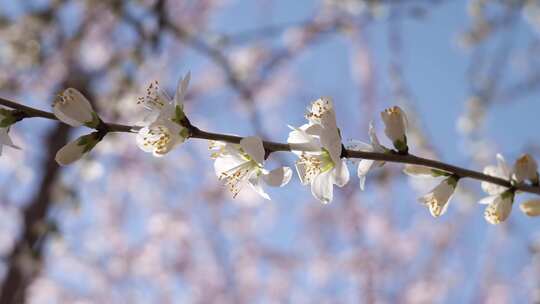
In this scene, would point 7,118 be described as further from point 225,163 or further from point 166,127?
point 225,163

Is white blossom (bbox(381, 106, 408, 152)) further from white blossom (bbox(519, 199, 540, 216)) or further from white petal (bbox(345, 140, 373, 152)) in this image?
white blossom (bbox(519, 199, 540, 216))

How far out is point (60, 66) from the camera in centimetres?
593

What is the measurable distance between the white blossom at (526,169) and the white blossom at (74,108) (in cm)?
83

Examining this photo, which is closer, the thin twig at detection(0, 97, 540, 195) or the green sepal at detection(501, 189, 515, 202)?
the thin twig at detection(0, 97, 540, 195)

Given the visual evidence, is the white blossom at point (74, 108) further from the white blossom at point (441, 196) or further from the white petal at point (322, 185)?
the white blossom at point (441, 196)

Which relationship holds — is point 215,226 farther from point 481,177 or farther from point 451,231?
point 481,177

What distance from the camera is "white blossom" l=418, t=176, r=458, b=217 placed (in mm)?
1090

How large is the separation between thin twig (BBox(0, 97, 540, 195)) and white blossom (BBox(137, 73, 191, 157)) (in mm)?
25

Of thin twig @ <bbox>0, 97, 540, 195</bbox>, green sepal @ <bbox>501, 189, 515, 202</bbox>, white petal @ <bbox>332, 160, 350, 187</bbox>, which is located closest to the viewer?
thin twig @ <bbox>0, 97, 540, 195</bbox>

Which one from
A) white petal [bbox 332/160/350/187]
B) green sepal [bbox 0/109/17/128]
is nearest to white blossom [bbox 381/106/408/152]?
white petal [bbox 332/160/350/187]

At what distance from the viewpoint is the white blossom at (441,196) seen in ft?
3.58

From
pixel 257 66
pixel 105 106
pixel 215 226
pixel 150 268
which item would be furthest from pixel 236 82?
pixel 150 268

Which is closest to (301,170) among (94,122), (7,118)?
(94,122)

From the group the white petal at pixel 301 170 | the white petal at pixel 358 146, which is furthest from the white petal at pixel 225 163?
the white petal at pixel 358 146
